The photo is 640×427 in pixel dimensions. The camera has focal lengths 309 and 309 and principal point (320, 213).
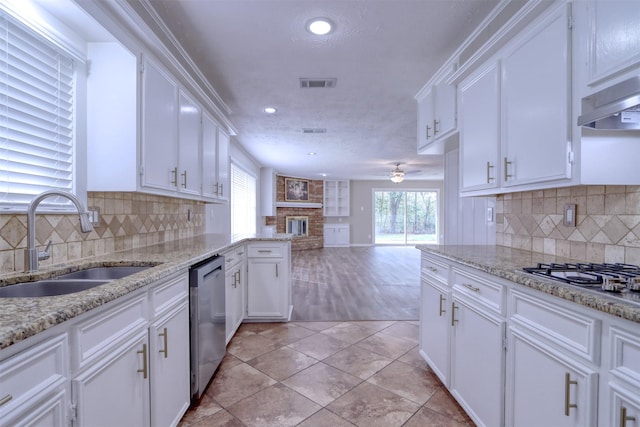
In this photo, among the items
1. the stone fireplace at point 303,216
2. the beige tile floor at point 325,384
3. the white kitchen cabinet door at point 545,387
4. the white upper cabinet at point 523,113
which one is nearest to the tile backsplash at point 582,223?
the white upper cabinet at point 523,113

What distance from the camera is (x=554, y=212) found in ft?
6.28

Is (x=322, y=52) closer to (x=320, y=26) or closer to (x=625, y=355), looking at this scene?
(x=320, y=26)

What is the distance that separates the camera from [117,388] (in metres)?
1.13

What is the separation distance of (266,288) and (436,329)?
1770 millimetres

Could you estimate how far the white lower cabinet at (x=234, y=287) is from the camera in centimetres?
261

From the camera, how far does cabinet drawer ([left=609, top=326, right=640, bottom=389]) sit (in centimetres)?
85

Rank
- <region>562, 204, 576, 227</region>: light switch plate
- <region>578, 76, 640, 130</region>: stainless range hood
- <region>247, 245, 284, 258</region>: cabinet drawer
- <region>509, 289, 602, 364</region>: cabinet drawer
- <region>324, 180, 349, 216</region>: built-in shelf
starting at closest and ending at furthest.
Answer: <region>509, 289, 602, 364</region>: cabinet drawer → <region>578, 76, 640, 130</region>: stainless range hood → <region>562, 204, 576, 227</region>: light switch plate → <region>247, 245, 284, 258</region>: cabinet drawer → <region>324, 180, 349, 216</region>: built-in shelf

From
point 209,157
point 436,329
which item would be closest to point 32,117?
point 209,157

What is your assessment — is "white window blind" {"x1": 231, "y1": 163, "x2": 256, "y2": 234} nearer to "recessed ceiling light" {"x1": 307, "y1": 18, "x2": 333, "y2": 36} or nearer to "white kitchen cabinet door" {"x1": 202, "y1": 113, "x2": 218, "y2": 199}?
"white kitchen cabinet door" {"x1": 202, "y1": 113, "x2": 218, "y2": 199}

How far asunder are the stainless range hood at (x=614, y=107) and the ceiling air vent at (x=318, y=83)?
6.44 feet

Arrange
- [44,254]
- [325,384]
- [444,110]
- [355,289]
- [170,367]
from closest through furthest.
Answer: [44,254], [170,367], [325,384], [444,110], [355,289]

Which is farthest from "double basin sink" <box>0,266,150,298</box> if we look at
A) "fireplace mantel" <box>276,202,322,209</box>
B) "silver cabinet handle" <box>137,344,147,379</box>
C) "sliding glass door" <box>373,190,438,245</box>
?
"sliding glass door" <box>373,190,438,245</box>

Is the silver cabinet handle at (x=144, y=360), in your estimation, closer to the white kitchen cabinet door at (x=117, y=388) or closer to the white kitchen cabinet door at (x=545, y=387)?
the white kitchen cabinet door at (x=117, y=388)

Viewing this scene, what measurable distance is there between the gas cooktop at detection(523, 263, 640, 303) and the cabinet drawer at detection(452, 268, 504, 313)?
17 centimetres
